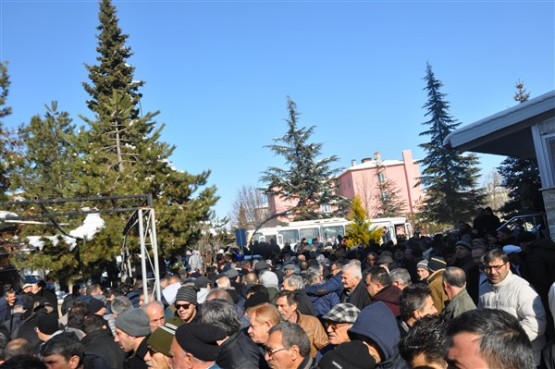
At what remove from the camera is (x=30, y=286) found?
966 cm

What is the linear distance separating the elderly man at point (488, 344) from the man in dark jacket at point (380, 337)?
123cm

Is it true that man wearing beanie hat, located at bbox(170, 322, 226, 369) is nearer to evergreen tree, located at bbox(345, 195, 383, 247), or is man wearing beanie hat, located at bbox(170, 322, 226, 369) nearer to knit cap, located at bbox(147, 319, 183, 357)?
knit cap, located at bbox(147, 319, 183, 357)

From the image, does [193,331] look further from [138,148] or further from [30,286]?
[138,148]

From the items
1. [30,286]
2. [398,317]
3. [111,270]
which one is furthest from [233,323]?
[111,270]

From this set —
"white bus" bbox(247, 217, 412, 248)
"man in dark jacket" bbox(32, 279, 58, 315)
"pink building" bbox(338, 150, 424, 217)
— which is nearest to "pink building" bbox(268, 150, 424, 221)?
"pink building" bbox(338, 150, 424, 217)

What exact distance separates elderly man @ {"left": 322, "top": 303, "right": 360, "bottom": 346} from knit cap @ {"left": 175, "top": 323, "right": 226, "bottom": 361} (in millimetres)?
943

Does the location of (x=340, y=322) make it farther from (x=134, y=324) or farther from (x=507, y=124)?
(x=507, y=124)

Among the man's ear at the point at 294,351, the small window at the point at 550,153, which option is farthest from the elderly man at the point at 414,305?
the small window at the point at 550,153

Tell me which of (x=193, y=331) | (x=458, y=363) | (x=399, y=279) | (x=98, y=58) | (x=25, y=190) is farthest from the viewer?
(x=98, y=58)

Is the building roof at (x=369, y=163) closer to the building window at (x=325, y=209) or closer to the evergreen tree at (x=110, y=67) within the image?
the building window at (x=325, y=209)

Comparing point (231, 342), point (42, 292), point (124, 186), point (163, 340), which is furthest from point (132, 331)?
point (124, 186)

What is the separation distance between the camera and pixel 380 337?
3.26m

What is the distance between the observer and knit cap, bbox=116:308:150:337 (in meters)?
4.79

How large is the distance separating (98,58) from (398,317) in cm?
3094
